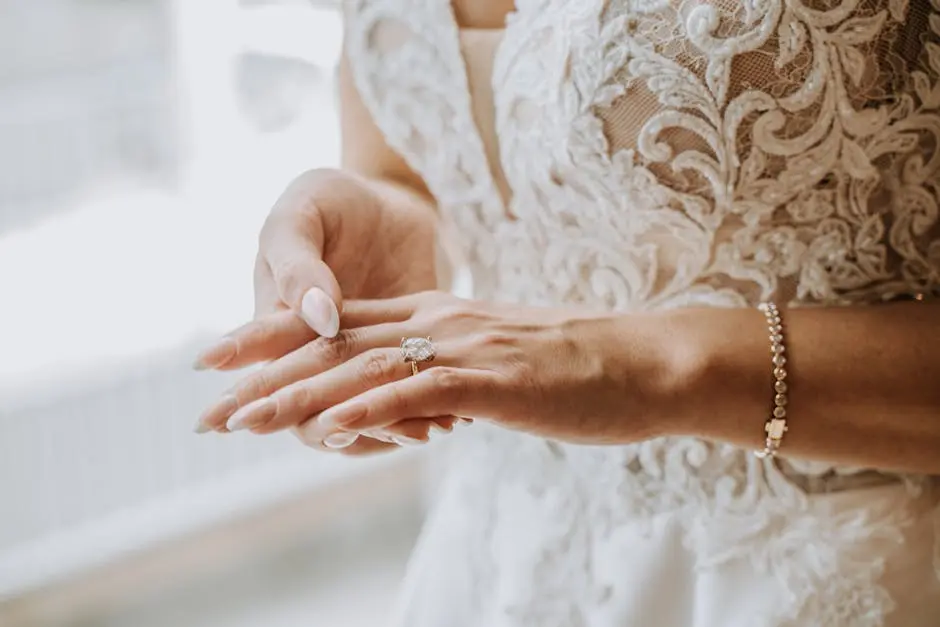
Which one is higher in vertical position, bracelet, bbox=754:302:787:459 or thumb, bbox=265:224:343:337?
thumb, bbox=265:224:343:337

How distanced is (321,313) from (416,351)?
0.24ft

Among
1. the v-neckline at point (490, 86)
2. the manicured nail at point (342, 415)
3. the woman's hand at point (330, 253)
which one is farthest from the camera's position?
the v-neckline at point (490, 86)

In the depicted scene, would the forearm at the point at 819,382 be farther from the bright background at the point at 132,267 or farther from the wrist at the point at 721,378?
the bright background at the point at 132,267

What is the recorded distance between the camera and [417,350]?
70cm

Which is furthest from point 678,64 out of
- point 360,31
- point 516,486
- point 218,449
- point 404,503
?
point 404,503

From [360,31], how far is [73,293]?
118 cm

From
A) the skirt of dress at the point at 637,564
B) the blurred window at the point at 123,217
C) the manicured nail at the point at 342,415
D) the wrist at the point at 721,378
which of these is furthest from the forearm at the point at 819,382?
the blurred window at the point at 123,217

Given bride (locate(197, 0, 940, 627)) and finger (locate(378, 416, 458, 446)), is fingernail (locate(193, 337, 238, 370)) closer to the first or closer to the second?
bride (locate(197, 0, 940, 627))

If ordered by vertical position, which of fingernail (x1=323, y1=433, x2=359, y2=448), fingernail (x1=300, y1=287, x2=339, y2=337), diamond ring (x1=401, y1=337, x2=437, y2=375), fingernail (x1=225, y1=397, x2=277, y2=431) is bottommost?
fingernail (x1=323, y1=433, x2=359, y2=448)

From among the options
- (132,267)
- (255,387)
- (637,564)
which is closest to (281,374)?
(255,387)

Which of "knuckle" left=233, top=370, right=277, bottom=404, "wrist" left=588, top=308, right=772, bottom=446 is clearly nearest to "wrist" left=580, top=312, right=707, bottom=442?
"wrist" left=588, top=308, right=772, bottom=446

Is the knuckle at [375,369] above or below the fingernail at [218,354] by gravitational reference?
above

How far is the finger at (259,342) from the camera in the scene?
72 cm

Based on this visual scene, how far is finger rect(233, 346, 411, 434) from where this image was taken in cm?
65
